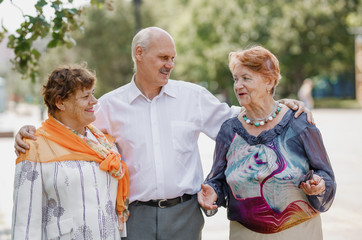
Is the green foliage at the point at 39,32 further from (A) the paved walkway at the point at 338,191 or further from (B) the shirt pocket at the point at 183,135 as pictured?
(A) the paved walkway at the point at 338,191

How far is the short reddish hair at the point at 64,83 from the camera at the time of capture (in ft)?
9.66

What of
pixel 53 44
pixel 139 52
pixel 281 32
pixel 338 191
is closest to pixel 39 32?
pixel 53 44

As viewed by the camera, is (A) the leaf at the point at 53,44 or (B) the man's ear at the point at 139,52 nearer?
(B) the man's ear at the point at 139,52

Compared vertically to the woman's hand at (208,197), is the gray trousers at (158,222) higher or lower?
lower

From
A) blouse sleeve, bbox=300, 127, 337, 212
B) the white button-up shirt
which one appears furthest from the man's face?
blouse sleeve, bbox=300, 127, 337, 212

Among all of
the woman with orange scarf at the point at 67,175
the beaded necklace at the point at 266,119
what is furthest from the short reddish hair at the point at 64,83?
the beaded necklace at the point at 266,119

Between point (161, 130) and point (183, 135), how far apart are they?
0.17m

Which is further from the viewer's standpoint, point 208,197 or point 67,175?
point 208,197

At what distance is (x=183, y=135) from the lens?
3.50 m

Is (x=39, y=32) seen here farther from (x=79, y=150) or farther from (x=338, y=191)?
(x=338, y=191)

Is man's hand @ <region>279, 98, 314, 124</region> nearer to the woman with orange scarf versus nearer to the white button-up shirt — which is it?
the white button-up shirt

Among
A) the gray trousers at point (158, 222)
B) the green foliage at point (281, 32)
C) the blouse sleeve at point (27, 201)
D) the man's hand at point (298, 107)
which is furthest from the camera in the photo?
the green foliage at point (281, 32)

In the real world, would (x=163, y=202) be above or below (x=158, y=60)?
below

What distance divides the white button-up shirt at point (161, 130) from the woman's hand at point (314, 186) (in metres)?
0.96
